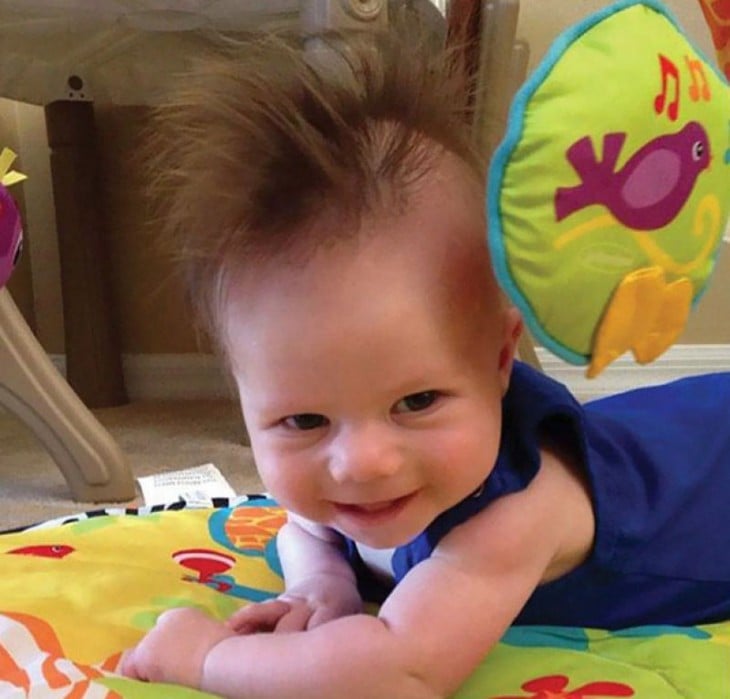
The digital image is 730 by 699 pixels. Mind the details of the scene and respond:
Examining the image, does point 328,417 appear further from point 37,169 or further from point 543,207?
point 37,169

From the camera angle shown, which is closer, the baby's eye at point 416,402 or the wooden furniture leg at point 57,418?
the baby's eye at point 416,402

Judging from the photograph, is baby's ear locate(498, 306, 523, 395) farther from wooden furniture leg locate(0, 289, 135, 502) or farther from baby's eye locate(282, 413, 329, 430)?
wooden furniture leg locate(0, 289, 135, 502)

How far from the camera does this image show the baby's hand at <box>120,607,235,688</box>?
1.71ft

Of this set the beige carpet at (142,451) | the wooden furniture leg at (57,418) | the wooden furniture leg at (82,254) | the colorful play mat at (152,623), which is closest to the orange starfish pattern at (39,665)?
the colorful play mat at (152,623)

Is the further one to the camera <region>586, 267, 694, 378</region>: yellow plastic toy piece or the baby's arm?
the baby's arm

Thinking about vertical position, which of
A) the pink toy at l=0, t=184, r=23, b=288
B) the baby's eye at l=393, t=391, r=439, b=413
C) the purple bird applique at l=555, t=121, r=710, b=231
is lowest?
the baby's eye at l=393, t=391, r=439, b=413

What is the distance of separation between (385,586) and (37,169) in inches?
57.0

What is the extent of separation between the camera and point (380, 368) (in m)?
0.48

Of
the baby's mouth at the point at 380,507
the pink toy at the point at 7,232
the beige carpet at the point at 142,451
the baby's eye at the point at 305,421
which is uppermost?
the pink toy at the point at 7,232

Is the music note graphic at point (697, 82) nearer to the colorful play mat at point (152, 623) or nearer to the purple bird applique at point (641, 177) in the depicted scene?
the purple bird applique at point (641, 177)

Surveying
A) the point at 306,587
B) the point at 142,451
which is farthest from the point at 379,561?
the point at 142,451

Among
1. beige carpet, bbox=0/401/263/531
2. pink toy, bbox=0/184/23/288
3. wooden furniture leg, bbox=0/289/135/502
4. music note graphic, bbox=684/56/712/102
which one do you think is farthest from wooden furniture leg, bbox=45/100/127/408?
music note graphic, bbox=684/56/712/102

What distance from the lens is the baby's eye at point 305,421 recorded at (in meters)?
0.50

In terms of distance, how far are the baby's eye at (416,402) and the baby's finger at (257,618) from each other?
153mm
